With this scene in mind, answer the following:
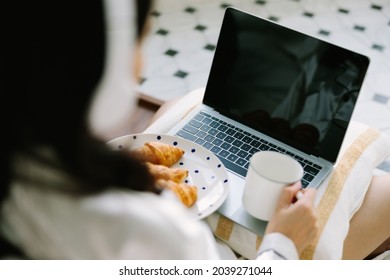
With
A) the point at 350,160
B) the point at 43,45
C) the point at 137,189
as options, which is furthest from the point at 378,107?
the point at 43,45

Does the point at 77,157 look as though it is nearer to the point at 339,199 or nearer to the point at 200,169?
the point at 200,169

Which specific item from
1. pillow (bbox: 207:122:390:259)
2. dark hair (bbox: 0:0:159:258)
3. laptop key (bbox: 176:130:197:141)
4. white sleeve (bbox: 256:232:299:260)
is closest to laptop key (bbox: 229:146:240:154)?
laptop key (bbox: 176:130:197:141)

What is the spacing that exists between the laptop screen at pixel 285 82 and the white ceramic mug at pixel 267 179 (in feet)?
0.78

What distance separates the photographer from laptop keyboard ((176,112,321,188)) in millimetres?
1248

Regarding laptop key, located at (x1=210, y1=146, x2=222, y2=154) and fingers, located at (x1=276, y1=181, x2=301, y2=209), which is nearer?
fingers, located at (x1=276, y1=181, x2=301, y2=209)

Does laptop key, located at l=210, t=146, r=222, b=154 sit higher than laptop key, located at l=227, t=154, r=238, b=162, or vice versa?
laptop key, located at l=227, t=154, r=238, b=162

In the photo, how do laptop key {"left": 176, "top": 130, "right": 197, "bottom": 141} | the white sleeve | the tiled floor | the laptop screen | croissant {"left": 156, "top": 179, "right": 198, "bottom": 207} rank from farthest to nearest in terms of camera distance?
the tiled floor, laptop key {"left": 176, "top": 130, "right": 197, "bottom": 141}, the laptop screen, croissant {"left": 156, "top": 179, "right": 198, "bottom": 207}, the white sleeve

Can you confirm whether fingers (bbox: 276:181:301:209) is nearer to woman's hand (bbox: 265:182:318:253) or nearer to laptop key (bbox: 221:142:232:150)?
woman's hand (bbox: 265:182:318:253)

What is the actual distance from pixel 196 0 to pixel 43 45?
355 cm

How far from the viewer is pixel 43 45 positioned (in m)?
0.53

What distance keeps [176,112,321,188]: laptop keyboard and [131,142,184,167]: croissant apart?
0.14 metres

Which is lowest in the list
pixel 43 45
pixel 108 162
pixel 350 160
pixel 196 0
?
pixel 196 0

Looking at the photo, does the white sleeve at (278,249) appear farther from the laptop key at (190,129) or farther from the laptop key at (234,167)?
the laptop key at (190,129)
